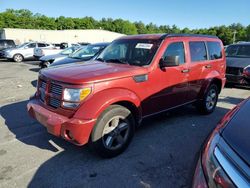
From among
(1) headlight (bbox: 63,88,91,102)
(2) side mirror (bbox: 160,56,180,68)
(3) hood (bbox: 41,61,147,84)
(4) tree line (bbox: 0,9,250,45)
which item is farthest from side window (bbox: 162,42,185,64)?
(4) tree line (bbox: 0,9,250,45)

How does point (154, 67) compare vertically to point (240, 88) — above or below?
above

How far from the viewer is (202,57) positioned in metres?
5.55

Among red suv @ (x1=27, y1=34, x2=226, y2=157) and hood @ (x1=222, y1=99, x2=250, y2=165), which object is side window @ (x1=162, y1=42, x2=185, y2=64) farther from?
hood @ (x1=222, y1=99, x2=250, y2=165)

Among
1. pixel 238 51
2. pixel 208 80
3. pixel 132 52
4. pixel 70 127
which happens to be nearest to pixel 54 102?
pixel 70 127

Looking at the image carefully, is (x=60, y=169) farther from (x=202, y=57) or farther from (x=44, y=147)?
(x=202, y=57)

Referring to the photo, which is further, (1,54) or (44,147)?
(1,54)

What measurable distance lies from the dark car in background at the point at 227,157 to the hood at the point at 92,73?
1987mm

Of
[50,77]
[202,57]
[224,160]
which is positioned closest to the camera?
[224,160]

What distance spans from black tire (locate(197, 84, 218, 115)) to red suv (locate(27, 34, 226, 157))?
0.16 meters

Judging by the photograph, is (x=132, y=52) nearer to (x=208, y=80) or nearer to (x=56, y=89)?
(x=56, y=89)

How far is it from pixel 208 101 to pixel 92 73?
11.1 feet

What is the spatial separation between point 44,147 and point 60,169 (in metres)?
0.81

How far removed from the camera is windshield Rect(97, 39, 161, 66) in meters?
4.43

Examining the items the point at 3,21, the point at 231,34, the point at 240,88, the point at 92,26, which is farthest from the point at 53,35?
the point at 231,34
